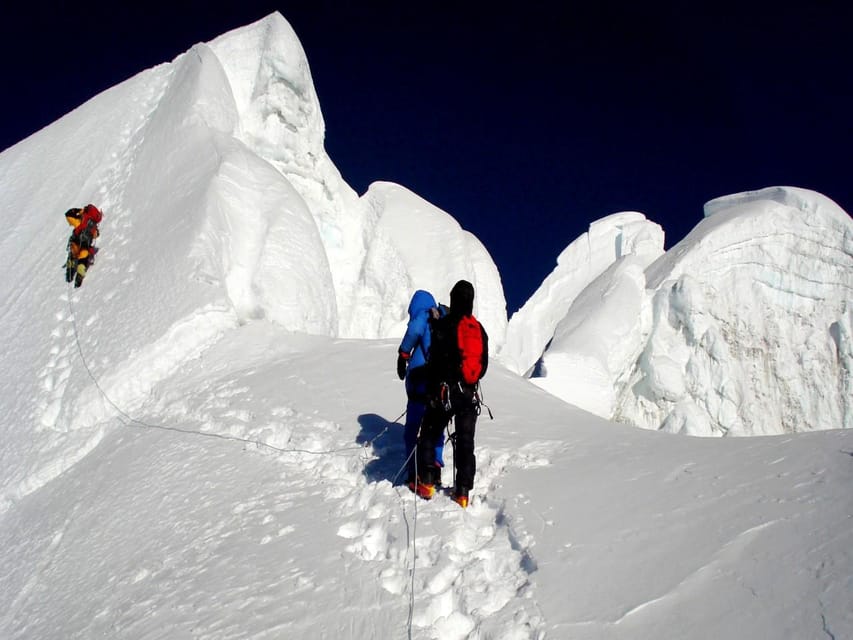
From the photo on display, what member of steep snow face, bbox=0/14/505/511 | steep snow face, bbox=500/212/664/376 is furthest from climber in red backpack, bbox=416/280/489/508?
steep snow face, bbox=500/212/664/376

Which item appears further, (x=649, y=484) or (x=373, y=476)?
(x=373, y=476)

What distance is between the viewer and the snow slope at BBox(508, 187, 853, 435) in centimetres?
2062

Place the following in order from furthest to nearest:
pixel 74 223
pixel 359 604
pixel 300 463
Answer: pixel 74 223 → pixel 300 463 → pixel 359 604

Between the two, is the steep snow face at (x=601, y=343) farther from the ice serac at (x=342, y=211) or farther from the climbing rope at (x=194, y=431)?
the climbing rope at (x=194, y=431)

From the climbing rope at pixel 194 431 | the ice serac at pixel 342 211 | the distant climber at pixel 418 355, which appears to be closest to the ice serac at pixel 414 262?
the ice serac at pixel 342 211

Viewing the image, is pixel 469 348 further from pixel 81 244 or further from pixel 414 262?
pixel 414 262

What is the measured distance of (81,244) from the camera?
12719mm

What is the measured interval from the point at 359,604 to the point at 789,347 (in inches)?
839

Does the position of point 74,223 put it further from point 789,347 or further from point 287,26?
point 789,347

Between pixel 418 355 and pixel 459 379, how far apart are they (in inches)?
19.1

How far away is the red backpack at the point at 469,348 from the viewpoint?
4.46 metres

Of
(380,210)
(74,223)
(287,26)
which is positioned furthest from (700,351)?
(74,223)

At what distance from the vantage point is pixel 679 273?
2138 cm

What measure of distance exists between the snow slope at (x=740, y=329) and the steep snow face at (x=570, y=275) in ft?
19.1
